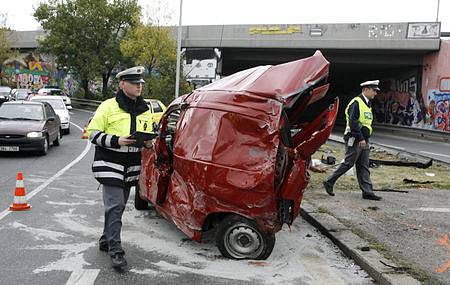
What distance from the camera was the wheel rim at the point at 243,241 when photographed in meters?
4.90

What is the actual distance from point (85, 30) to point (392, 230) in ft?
124

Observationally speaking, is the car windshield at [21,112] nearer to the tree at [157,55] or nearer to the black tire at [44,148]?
the black tire at [44,148]

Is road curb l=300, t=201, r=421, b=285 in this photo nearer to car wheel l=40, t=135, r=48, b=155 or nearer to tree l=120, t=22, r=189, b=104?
car wheel l=40, t=135, r=48, b=155

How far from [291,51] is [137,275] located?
29199 mm

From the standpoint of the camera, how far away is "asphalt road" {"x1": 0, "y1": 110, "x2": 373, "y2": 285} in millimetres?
4434

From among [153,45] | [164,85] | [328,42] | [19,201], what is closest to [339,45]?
[328,42]

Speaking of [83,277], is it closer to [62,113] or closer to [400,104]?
[62,113]

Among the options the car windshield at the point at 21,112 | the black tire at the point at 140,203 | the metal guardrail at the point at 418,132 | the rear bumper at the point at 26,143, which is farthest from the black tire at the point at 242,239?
the metal guardrail at the point at 418,132

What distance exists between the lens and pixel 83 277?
14.2 ft

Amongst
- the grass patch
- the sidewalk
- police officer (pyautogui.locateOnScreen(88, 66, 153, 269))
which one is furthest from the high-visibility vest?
the grass patch

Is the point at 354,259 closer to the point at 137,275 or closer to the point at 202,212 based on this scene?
the point at 202,212

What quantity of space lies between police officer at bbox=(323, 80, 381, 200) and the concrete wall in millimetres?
20449

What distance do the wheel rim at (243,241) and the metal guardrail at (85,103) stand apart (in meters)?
36.1

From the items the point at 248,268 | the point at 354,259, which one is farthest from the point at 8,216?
the point at 354,259
